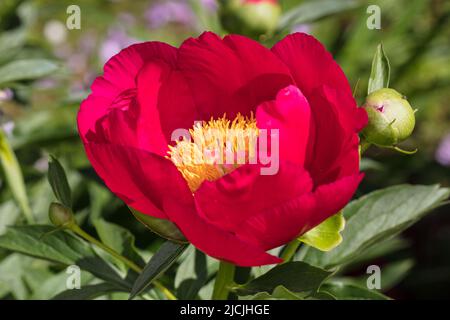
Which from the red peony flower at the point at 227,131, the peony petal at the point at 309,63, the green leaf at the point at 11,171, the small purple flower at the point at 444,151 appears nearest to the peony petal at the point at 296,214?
the red peony flower at the point at 227,131

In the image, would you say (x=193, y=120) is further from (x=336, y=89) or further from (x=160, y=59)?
(x=336, y=89)

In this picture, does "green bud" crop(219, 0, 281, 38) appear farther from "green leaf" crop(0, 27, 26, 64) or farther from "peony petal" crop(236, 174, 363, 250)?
"peony petal" crop(236, 174, 363, 250)

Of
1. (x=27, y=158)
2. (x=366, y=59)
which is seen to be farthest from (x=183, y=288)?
(x=366, y=59)

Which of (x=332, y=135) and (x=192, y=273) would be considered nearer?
(x=332, y=135)

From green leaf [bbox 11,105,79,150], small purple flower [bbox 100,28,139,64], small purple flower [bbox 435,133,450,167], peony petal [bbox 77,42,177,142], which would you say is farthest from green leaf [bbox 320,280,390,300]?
small purple flower [bbox 435,133,450,167]

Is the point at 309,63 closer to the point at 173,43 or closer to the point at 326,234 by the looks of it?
the point at 326,234

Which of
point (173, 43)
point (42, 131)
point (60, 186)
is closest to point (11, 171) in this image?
point (42, 131)

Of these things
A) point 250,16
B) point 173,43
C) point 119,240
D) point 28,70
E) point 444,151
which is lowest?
point 119,240

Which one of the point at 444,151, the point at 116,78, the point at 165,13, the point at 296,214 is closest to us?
the point at 296,214

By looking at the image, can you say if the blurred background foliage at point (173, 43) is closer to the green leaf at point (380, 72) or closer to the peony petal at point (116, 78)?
the green leaf at point (380, 72)
